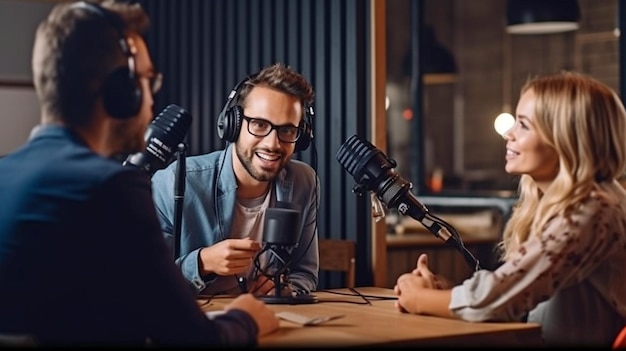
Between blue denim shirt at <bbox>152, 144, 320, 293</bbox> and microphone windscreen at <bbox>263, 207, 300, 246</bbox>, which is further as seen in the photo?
blue denim shirt at <bbox>152, 144, 320, 293</bbox>

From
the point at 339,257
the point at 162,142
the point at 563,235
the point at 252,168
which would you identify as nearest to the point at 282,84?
the point at 252,168

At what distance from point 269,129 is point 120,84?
1.07m

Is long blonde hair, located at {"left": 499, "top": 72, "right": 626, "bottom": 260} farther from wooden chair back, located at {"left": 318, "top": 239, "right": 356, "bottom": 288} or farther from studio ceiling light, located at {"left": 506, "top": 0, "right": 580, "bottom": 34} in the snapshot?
studio ceiling light, located at {"left": 506, "top": 0, "right": 580, "bottom": 34}

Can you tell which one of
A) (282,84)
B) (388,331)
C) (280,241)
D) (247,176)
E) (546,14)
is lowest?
(388,331)

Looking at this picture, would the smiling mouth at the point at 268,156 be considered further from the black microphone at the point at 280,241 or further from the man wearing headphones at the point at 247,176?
the black microphone at the point at 280,241

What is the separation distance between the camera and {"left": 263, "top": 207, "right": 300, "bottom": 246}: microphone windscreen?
2445mm

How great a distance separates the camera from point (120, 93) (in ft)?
5.87

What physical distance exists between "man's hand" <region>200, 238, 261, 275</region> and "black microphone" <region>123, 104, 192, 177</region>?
0.24m

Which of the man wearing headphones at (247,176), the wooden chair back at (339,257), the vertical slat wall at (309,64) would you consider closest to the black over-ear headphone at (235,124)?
the man wearing headphones at (247,176)

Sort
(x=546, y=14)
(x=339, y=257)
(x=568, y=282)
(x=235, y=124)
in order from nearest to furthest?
(x=568, y=282) → (x=235, y=124) → (x=339, y=257) → (x=546, y=14)

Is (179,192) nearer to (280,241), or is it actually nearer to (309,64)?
(280,241)

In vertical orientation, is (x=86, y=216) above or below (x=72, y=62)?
below

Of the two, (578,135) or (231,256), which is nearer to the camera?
(578,135)

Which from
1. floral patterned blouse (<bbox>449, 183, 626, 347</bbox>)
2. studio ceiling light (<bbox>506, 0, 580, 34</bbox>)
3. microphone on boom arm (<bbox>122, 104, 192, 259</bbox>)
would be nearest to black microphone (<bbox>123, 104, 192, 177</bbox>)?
microphone on boom arm (<bbox>122, 104, 192, 259</bbox>)
